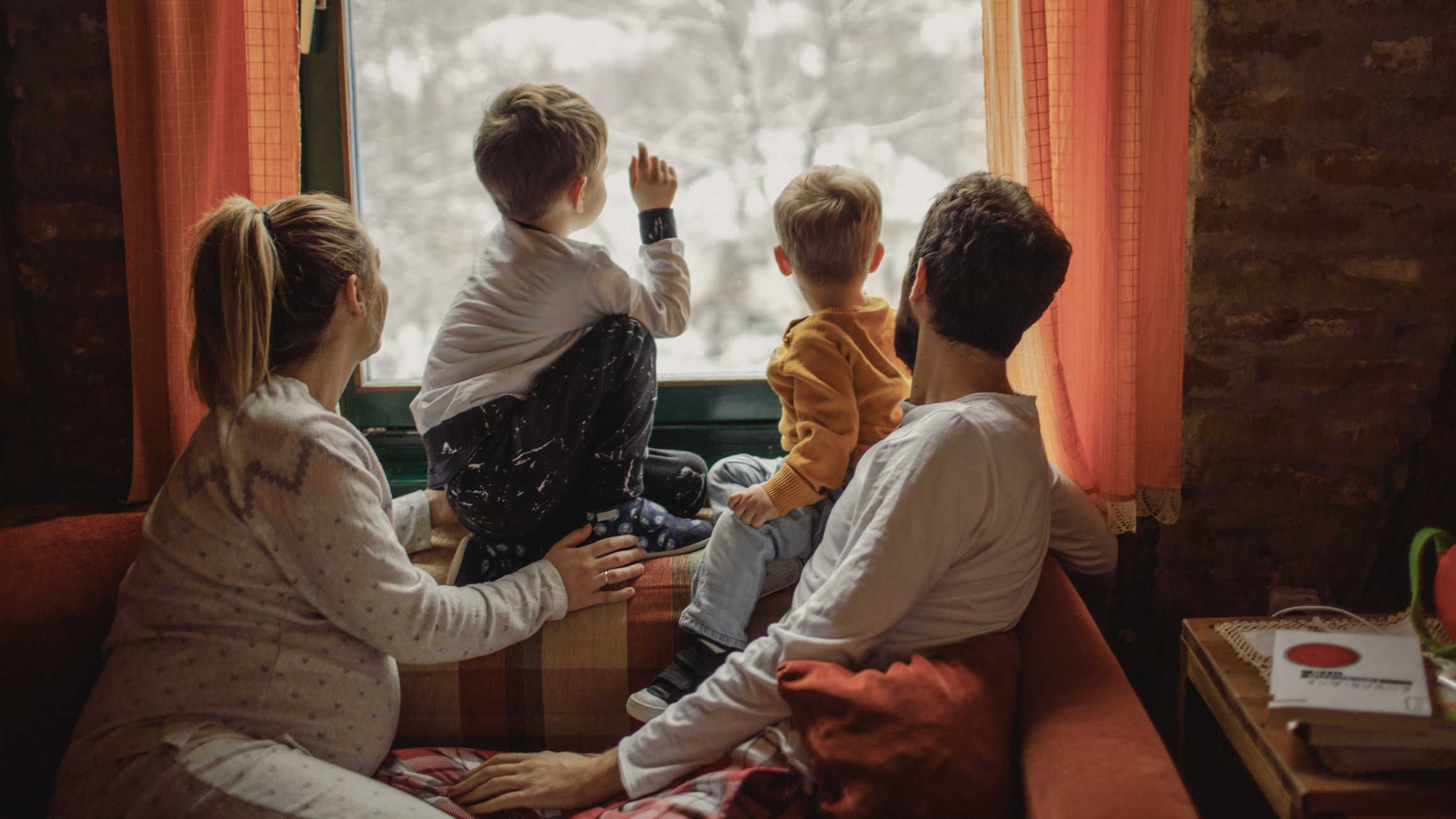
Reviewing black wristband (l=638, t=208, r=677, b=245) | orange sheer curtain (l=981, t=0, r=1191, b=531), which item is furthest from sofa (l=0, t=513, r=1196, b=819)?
black wristband (l=638, t=208, r=677, b=245)

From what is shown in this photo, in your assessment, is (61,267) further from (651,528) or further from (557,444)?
(651,528)

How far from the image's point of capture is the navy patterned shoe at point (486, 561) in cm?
160

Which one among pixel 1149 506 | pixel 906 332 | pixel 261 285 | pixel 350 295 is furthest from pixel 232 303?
pixel 1149 506

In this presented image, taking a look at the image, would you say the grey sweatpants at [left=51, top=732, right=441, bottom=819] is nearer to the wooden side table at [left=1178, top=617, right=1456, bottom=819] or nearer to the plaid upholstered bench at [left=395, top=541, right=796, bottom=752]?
the plaid upholstered bench at [left=395, top=541, right=796, bottom=752]

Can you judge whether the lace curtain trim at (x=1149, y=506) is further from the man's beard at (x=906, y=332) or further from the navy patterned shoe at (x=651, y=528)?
the navy patterned shoe at (x=651, y=528)

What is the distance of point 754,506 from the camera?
4.70 ft

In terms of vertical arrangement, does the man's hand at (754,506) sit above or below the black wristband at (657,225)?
below

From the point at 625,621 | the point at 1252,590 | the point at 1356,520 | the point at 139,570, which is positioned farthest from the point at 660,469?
the point at 1356,520

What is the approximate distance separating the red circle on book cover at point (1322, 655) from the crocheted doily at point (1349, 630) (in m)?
0.10

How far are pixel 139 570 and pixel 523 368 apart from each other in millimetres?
635

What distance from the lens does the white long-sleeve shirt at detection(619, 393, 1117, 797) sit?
3.60 ft

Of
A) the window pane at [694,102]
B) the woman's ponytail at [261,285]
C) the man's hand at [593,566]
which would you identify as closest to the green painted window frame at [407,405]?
the window pane at [694,102]

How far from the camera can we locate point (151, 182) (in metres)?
1.68

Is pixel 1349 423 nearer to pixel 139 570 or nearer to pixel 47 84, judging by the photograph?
pixel 139 570
